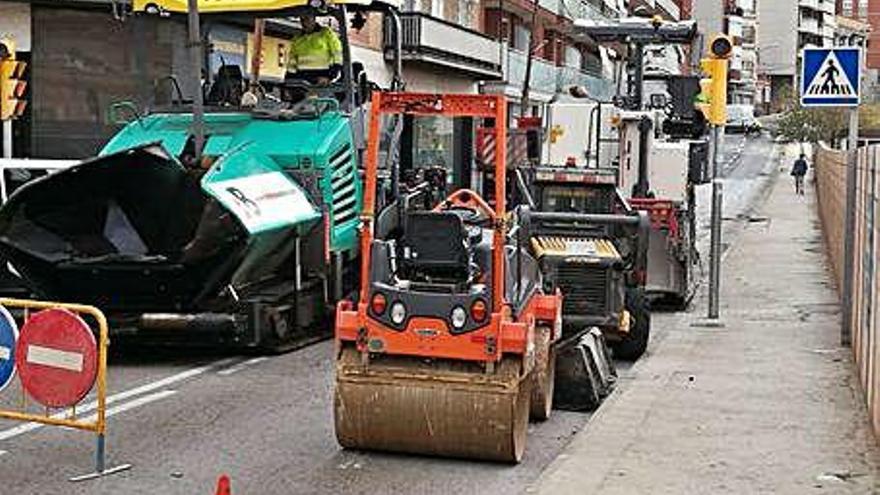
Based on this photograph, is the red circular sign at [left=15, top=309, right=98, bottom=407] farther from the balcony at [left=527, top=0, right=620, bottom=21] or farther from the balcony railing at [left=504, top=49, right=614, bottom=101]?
the balcony at [left=527, top=0, right=620, bottom=21]

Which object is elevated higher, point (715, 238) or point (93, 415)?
point (715, 238)

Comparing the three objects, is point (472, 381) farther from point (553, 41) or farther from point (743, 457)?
point (553, 41)

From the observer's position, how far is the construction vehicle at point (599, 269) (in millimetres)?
12156

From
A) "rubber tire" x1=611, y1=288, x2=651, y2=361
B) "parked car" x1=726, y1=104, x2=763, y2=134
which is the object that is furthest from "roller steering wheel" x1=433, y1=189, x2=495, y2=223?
"parked car" x1=726, y1=104, x2=763, y2=134

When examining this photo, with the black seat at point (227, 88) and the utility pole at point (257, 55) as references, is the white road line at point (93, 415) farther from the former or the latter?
the utility pole at point (257, 55)

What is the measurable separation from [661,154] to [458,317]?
10514 mm

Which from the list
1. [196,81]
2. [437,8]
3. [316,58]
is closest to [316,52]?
[316,58]

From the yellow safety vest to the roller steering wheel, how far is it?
4385mm

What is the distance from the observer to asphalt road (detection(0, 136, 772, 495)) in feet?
26.9

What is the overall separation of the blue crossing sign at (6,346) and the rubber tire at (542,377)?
3.22m

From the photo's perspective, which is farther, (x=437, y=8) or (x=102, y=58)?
(x=437, y=8)

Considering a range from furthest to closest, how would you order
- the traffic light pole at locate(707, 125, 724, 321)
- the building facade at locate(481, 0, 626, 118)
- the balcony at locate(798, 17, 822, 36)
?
1. the balcony at locate(798, 17, 822, 36)
2. the building facade at locate(481, 0, 626, 118)
3. the traffic light pole at locate(707, 125, 724, 321)

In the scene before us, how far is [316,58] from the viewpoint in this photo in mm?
13969

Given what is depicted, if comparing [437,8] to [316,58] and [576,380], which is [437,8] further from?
[576,380]
